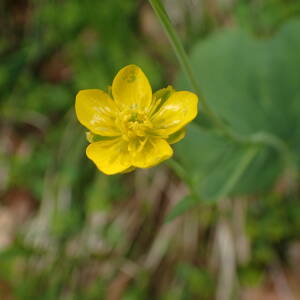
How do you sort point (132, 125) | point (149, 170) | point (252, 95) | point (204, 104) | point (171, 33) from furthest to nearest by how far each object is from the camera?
point (149, 170)
point (252, 95)
point (204, 104)
point (132, 125)
point (171, 33)

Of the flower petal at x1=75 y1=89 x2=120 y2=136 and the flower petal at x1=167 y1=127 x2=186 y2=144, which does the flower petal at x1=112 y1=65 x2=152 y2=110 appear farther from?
the flower petal at x1=167 y1=127 x2=186 y2=144

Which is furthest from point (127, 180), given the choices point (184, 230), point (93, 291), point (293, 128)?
point (293, 128)

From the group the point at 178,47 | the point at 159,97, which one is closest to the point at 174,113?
the point at 159,97

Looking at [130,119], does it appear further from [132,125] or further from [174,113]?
[174,113]

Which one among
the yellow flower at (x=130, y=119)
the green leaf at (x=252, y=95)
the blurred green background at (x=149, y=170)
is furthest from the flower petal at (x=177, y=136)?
the green leaf at (x=252, y=95)

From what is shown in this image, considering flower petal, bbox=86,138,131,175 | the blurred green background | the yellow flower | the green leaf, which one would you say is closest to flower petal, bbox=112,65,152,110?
the yellow flower

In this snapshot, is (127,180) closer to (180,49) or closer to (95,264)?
(95,264)

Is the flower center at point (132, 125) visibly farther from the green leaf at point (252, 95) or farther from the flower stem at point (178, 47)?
the green leaf at point (252, 95)
